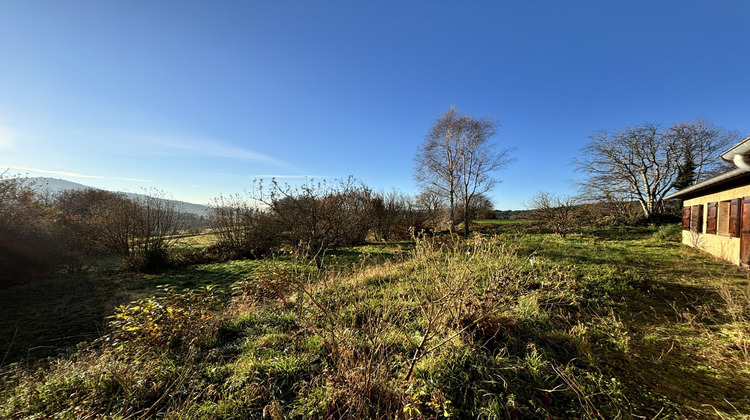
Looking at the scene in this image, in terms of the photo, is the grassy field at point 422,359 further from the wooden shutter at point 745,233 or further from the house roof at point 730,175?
the wooden shutter at point 745,233

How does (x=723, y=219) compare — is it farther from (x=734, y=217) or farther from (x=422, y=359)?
(x=422, y=359)

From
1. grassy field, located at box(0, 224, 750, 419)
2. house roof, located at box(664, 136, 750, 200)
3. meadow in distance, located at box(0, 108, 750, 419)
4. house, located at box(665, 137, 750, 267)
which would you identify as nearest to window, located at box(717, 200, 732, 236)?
house, located at box(665, 137, 750, 267)

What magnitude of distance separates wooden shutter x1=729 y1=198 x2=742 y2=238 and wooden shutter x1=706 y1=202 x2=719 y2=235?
130cm

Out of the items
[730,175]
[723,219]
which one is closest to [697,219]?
[723,219]

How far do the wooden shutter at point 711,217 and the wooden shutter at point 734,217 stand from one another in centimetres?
130

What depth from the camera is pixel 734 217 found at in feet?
23.4

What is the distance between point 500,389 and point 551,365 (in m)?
0.65

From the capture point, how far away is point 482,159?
16.8 metres

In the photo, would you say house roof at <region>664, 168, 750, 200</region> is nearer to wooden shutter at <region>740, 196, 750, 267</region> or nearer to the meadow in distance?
wooden shutter at <region>740, 196, 750, 267</region>

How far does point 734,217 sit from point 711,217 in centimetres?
205

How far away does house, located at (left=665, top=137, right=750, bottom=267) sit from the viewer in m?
6.65

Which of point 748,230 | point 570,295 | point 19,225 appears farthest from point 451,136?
point 19,225

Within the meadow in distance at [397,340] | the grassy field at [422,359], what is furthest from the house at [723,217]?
the grassy field at [422,359]

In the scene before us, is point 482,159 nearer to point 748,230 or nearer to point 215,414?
point 748,230
